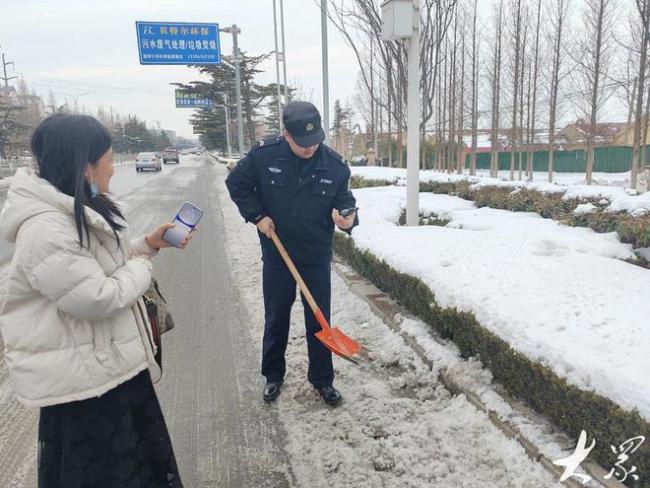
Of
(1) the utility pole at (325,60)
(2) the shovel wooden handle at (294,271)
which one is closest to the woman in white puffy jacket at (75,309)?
(2) the shovel wooden handle at (294,271)

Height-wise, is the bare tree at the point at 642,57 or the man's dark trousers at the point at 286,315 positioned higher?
the bare tree at the point at 642,57

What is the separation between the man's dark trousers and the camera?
320cm

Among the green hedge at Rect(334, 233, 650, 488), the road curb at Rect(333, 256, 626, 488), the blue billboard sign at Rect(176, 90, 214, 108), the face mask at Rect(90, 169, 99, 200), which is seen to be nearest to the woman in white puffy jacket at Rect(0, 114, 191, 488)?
the face mask at Rect(90, 169, 99, 200)

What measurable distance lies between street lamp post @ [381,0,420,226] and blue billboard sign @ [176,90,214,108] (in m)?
40.7

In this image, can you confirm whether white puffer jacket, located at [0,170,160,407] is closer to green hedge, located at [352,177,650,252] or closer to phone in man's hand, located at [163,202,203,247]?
phone in man's hand, located at [163,202,203,247]

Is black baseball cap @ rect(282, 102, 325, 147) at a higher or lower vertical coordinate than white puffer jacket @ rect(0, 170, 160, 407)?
higher

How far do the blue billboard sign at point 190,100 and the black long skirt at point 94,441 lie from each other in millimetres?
45232

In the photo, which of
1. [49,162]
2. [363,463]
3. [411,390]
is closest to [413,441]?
[363,463]

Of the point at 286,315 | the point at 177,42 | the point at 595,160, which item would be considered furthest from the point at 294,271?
the point at 595,160

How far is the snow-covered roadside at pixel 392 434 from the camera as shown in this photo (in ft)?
8.09

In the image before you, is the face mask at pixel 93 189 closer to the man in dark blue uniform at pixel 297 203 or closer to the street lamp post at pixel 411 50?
the man in dark blue uniform at pixel 297 203

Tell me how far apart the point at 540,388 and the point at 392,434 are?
31.9 inches

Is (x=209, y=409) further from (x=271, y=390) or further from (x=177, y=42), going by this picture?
(x=177, y=42)

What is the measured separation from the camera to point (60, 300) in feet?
5.08
